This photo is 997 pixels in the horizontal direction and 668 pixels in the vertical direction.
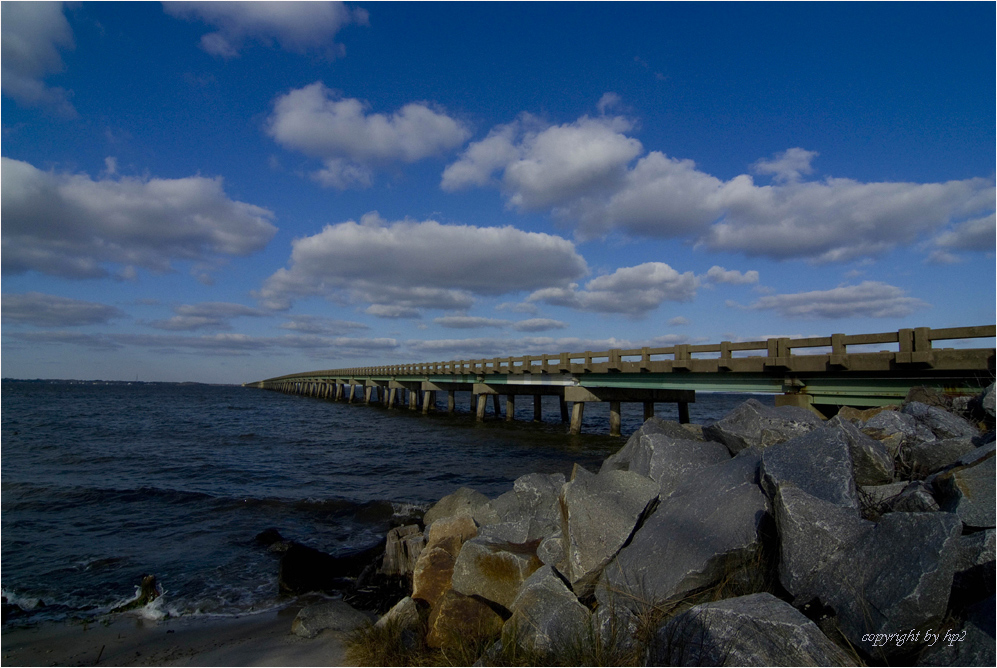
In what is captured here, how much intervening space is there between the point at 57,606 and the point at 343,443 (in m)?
17.3

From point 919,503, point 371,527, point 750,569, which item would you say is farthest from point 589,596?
point 371,527

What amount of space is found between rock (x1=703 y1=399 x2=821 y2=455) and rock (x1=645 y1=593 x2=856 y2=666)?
146 inches

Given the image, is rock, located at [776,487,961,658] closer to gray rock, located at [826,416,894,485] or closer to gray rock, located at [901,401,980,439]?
gray rock, located at [826,416,894,485]

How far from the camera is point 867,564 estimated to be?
3.60 meters

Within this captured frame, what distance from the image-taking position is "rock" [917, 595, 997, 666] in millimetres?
2893

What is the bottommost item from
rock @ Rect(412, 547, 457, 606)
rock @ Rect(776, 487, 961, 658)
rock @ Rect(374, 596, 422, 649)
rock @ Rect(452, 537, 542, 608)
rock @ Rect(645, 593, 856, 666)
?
rock @ Rect(374, 596, 422, 649)

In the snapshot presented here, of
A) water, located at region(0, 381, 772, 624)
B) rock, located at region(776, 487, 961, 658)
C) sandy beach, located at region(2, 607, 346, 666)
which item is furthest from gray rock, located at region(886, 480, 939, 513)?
water, located at region(0, 381, 772, 624)

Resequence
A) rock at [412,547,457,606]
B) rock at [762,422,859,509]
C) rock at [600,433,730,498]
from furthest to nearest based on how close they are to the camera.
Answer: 1. rock at [412,547,457,606]
2. rock at [600,433,730,498]
3. rock at [762,422,859,509]

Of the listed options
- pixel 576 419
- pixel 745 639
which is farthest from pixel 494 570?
pixel 576 419

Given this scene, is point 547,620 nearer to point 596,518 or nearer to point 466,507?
point 596,518

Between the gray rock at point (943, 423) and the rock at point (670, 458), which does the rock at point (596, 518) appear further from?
the gray rock at point (943, 423)

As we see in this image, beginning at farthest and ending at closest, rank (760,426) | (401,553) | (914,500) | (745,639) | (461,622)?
(401,553), (760,426), (461,622), (914,500), (745,639)

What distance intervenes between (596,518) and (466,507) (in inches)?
163

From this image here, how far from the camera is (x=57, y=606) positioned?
7.60 meters
